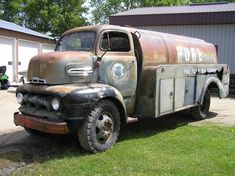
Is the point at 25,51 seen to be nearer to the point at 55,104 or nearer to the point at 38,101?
the point at 38,101

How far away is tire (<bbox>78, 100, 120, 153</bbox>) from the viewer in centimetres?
676

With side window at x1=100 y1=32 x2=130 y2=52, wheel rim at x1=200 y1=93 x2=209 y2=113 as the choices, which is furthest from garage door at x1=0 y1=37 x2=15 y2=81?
side window at x1=100 y1=32 x2=130 y2=52

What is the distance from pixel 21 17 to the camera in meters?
48.2

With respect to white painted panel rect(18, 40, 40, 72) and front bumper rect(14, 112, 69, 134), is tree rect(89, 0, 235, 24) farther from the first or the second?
front bumper rect(14, 112, 69, 134)

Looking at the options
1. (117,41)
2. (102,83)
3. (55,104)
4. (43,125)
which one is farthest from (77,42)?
(43,125)

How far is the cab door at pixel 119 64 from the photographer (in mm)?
7391

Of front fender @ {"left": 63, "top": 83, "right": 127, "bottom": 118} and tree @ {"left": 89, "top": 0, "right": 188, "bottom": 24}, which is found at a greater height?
tree @ {"left": 89, "top": 0, "right": 188, "bottom": 24}

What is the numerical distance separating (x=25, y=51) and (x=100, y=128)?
20771mm

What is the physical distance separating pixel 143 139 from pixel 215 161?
1881 millimetres

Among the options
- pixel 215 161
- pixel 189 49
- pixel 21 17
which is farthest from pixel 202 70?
pixel 21 17

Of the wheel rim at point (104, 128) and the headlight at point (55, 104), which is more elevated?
the headlight at point (55, 104)

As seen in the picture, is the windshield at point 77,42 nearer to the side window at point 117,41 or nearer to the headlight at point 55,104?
the side window at point 117,41

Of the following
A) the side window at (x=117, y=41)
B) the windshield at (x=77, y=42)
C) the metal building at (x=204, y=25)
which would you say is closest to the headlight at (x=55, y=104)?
the windshield at (x=77, y=42)

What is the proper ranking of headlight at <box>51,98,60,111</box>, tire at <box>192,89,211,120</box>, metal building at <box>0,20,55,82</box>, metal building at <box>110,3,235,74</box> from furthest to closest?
1. metal building at <box>0,20,55,82</box>
2. metal building at <box>110,3,235,74</box>
3. tire at <box>192,89,211,120</box>
4. headlight at <box>51,98,60,111</box>
